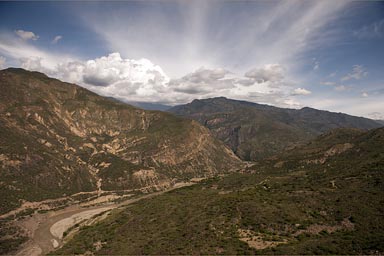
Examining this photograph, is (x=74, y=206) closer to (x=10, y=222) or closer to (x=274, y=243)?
(x=10, y=222)

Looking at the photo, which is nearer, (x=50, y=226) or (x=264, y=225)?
(x=264, y=225)

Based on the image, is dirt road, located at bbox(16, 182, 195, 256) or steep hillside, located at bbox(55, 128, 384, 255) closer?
steep hillside, located at bbox(55, 128, 384, 255)

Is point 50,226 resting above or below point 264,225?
below

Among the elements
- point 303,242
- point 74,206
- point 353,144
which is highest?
point 353,144

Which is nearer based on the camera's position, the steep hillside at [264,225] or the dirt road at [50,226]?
the steep hillside at [264,225]

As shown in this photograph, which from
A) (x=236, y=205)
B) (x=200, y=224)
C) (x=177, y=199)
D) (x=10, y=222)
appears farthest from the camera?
(x=10, y=222)

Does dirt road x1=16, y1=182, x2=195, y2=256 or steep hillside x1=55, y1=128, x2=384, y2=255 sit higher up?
steep hillside x1=55, y1=128, x2=384, y2=255

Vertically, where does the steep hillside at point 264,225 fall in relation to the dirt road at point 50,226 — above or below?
above

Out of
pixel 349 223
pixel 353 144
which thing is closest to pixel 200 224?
pixel 349 223
